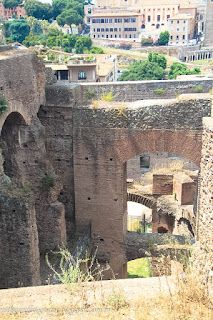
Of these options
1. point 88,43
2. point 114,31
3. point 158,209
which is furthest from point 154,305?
point 114,31

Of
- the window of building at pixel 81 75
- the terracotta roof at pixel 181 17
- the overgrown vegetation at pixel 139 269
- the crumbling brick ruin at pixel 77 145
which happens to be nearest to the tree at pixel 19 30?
the terracotta roof at pixel 181 17

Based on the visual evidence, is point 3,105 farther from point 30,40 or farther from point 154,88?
point 30,40

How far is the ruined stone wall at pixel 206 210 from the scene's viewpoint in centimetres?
518

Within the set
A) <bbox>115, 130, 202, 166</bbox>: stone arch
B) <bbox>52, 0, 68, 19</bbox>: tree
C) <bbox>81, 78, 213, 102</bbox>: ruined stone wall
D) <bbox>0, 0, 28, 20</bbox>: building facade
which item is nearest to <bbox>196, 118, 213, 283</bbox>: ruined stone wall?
<bbox>115, 130, 202, 166</bbox>: stone arch

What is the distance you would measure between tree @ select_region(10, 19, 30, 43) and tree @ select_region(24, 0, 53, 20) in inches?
392

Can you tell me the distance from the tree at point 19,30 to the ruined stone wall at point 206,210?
2107 inches

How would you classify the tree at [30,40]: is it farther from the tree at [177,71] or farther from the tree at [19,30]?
the tree at [177,71]

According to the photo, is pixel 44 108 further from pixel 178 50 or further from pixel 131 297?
pixel 178 50

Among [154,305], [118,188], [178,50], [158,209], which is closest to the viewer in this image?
[154,305]

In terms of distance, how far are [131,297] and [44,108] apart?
5239 millimetres

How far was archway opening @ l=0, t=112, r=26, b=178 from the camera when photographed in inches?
311

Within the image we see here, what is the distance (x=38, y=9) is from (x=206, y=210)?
67.4 m

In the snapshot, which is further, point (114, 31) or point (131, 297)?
point (114, 31)

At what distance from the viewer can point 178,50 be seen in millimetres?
58156
